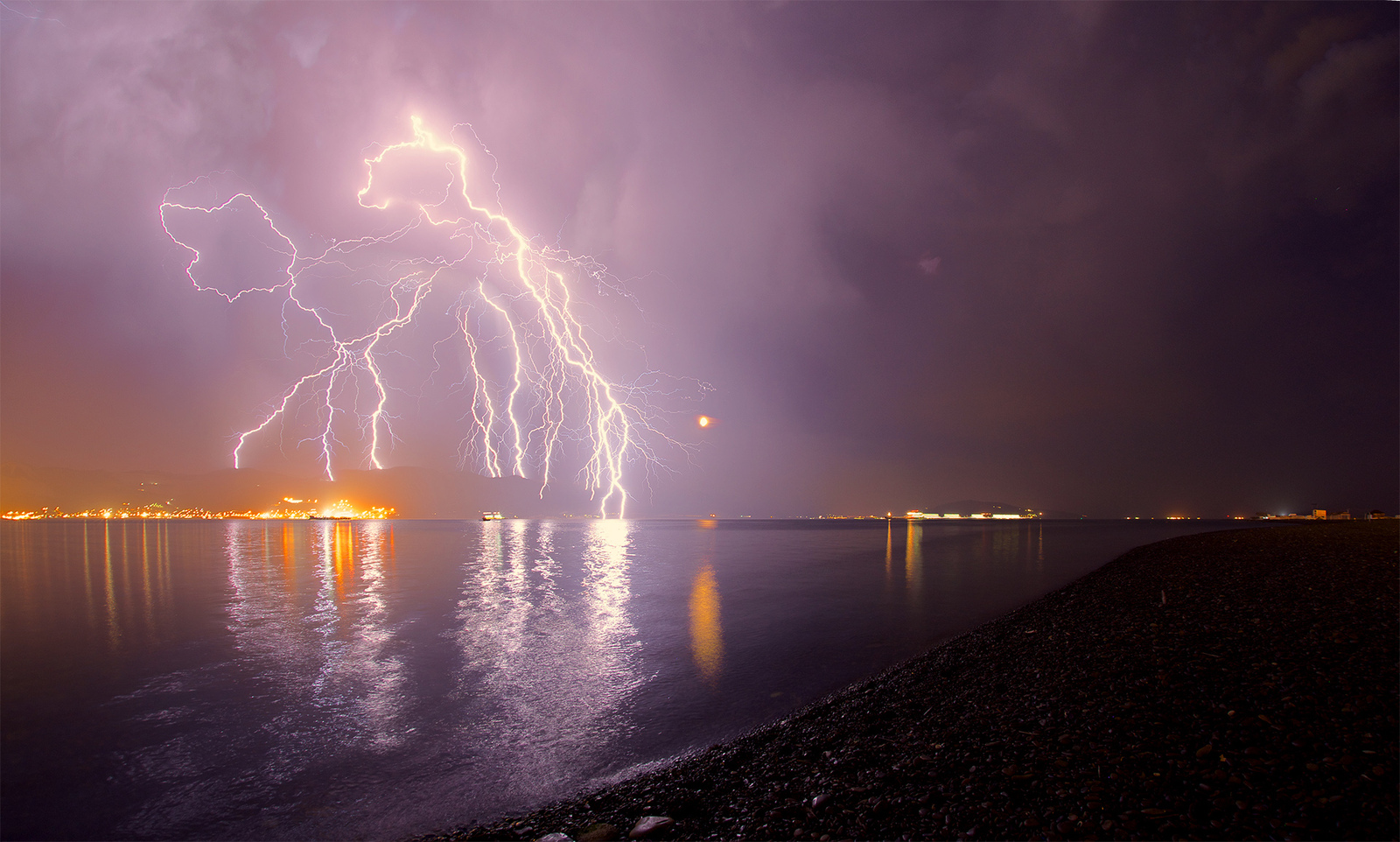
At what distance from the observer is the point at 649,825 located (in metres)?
3.82

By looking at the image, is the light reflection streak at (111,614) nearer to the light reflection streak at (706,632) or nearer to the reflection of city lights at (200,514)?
the light reflection streak at (706,632)

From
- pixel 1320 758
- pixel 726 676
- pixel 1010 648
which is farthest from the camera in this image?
pixel 726 676

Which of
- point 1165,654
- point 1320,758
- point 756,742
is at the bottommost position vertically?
point 756,742

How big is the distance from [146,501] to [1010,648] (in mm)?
271374

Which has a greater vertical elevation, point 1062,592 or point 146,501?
point 1062,592

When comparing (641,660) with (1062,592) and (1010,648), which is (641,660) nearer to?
(1010,648)

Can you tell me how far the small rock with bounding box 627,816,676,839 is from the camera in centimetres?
375

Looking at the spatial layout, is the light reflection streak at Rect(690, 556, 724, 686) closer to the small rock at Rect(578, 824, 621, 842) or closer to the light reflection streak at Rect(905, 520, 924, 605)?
the small rock at Rect(578, 824, 621, 842)

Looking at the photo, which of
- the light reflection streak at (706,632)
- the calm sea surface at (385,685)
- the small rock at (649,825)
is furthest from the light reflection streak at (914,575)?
the small rock at (649,825)

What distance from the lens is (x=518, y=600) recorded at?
1614 centimetres

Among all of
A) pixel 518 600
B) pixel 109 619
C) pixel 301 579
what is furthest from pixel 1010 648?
pixel 301 579

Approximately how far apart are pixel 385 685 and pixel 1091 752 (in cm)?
917

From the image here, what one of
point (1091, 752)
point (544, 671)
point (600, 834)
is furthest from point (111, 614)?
point (1091, 752)

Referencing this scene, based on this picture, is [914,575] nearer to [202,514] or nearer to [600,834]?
[600,834]
